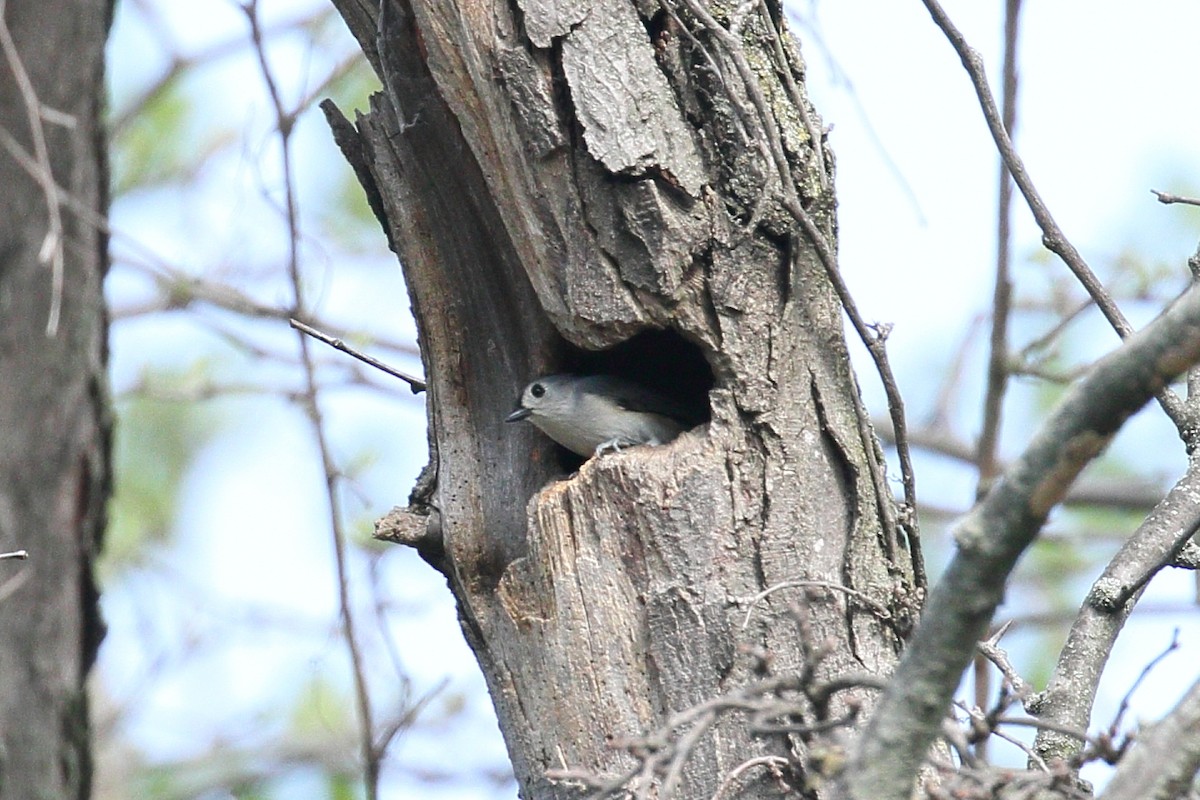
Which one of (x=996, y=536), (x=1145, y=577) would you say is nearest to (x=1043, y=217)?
(x=1145, y=577)

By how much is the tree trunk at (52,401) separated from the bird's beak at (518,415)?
1.82 metres

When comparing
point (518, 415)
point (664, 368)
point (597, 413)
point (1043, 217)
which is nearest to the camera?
point (1043, 217)

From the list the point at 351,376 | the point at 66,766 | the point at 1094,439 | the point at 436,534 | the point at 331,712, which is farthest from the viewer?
the point at 331,712

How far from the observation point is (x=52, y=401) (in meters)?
4.80

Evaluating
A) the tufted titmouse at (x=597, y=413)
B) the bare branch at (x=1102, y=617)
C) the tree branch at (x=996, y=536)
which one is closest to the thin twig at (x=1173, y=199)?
the bare branch at (x=1102, y=617)

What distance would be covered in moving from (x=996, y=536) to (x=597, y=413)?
3.24 m

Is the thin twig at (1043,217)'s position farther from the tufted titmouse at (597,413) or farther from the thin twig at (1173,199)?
the tufted titmouse at (597,413)

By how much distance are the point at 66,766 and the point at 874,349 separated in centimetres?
313

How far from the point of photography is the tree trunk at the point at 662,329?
3201 mm

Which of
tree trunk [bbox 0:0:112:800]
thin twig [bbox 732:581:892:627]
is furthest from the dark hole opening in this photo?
tree trunk [bbox 0:0:112:800]

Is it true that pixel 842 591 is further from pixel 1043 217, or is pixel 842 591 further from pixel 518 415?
pixel 518 415

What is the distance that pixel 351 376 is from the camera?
6688mm

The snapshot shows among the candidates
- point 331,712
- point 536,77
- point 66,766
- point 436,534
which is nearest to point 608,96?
point 536,77

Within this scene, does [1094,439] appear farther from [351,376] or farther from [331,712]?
[331,712]
